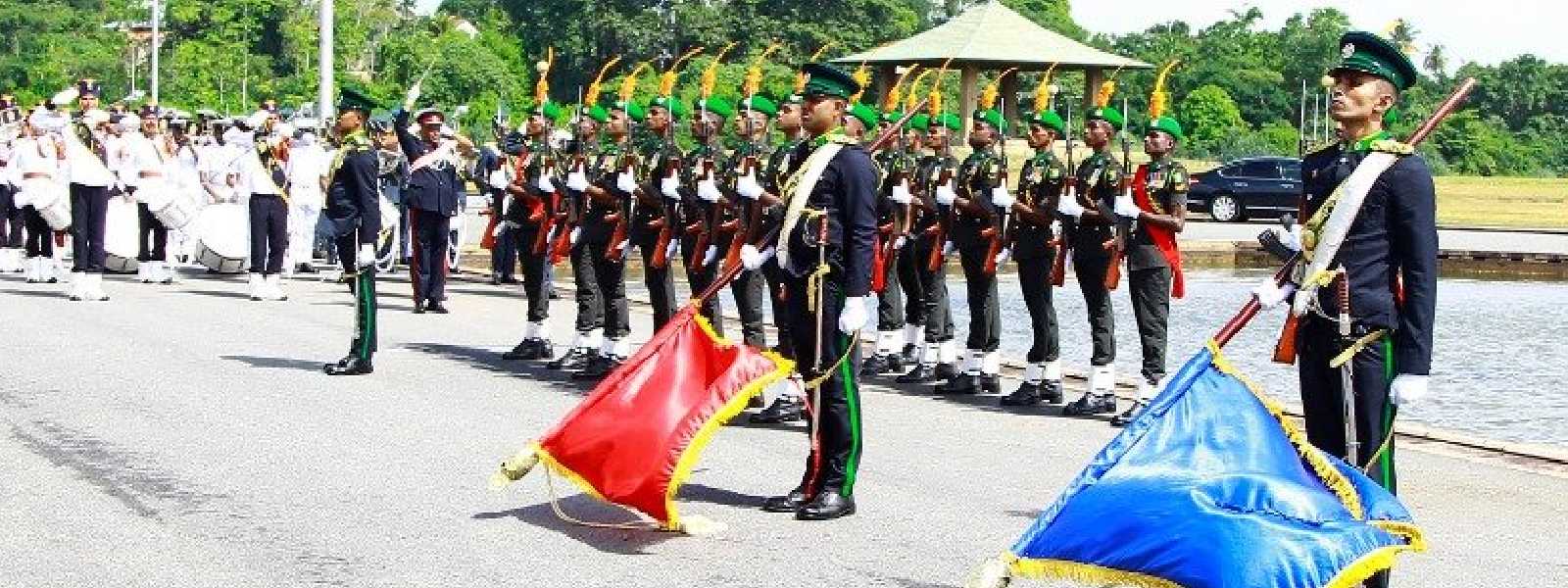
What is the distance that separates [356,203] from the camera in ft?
47.1

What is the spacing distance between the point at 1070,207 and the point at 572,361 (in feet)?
12.3

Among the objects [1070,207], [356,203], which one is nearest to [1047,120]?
[1070,207]

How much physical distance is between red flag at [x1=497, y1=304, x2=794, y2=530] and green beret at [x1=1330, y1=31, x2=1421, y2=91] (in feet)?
9.40

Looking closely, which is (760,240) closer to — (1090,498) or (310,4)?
(1090,498)

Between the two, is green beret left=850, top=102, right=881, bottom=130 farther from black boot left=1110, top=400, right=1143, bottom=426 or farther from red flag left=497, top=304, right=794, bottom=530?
black boot left=1110, top=400, right=1143, bottom=426

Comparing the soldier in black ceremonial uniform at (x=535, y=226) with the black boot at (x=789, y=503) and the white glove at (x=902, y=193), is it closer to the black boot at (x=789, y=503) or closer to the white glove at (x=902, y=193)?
the white glove at (x=902, y=193)

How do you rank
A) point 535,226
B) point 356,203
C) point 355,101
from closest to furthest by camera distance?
point 356,203 → point 355,101 → point 535,226

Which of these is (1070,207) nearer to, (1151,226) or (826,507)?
(1151,226)

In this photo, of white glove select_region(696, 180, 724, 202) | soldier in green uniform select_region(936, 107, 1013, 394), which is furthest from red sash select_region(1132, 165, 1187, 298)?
white glove select_region(696, 180, 724, 202)

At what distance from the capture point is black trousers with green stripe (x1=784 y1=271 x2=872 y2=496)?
364 inches

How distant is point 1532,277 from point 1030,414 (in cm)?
1847

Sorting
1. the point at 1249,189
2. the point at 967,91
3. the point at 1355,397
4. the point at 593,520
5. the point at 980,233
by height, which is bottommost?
the point at 593,520

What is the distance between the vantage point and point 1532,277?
96.6 ft

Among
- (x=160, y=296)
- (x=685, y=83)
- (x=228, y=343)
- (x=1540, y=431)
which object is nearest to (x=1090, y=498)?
(x=1540, y=431)
